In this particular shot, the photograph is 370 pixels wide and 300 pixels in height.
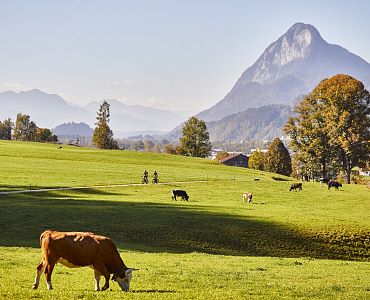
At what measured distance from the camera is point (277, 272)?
94.6 ft

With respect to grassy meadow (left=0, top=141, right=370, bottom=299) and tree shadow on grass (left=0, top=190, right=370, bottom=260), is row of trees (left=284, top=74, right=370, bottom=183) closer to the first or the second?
grassy meadow (left=0, top=141, right=370, bottom=299)

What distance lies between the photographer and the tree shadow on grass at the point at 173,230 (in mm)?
41281

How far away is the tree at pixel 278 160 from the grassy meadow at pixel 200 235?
7597 centimetres

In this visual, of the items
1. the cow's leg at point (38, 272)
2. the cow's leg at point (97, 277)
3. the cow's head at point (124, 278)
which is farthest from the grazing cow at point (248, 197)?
the cow's leg at point (38, 272)

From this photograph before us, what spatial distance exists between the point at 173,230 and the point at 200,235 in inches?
92.7

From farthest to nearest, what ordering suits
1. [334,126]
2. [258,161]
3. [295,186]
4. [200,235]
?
[258,161], [334,126], [295,186], [200,235]

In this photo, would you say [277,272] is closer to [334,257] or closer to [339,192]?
[334,257]

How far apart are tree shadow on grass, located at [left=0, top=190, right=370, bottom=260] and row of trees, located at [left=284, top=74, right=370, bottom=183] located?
206 ft

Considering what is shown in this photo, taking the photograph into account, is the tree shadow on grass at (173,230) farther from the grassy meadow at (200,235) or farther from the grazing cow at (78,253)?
the grazing cow at (78,253)

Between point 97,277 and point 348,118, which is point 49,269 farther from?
point 348,118

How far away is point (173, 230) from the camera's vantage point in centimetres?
4453

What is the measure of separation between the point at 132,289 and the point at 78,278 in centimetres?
433

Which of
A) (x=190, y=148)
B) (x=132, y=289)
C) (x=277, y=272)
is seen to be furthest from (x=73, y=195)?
(x=190, y=148)

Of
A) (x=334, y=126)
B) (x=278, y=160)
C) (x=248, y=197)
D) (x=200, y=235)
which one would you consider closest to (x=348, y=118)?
(x=334, y=126)
